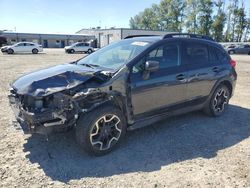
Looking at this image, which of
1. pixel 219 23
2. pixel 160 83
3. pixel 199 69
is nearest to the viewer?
pixel 160 83

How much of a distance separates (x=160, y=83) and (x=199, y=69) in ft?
3.90

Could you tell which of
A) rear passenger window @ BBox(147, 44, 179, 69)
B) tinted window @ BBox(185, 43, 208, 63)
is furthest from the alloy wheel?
tinted window @ BBox(185, 43, 208, 63)

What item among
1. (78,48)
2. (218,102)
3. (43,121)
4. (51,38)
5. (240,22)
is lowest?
(78,48)

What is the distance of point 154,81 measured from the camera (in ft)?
14.9

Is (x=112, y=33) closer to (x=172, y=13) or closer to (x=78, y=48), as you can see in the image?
(x=78, y=48)

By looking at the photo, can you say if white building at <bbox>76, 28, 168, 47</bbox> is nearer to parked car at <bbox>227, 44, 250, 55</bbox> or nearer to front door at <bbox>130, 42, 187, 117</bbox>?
parked car at <bbox>227, 44, 250, 55</bbox>

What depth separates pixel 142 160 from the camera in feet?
13.2

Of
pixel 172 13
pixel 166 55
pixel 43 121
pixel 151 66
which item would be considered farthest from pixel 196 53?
pixel 172 13

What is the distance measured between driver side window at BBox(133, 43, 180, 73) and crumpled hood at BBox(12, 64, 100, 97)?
851 millimetres

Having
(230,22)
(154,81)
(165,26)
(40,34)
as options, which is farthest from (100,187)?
(165,26)

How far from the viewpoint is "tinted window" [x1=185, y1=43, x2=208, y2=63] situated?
5.28 metres

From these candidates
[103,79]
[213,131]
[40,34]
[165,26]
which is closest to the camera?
[103,79]

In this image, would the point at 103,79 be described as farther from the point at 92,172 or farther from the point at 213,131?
the point at 213,131

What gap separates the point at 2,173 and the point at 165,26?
9024 cm
